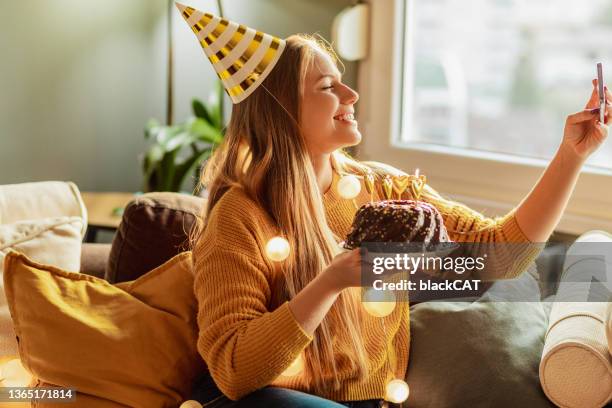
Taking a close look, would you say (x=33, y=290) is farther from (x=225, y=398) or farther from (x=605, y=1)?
(x=605, y=1)

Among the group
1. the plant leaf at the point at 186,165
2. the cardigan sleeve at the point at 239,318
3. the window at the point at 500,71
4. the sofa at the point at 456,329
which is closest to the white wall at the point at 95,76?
the window at the point at 500,71

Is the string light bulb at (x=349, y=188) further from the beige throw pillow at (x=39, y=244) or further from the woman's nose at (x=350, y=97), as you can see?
the beige throw pillow at (x=39, y=244)

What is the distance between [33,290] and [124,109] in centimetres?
144

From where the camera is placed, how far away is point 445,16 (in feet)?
7.41

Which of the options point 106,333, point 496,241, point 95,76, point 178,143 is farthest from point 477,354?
point 95,76

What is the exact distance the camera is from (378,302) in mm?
1367

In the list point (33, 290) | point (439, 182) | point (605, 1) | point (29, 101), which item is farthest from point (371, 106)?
point (33, 290)

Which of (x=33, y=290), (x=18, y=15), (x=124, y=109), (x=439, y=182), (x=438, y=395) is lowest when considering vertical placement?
(x=438, y=395)

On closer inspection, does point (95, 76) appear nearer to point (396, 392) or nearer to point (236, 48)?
point (236, 48)

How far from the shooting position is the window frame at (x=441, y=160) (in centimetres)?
194

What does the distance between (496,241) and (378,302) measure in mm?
253

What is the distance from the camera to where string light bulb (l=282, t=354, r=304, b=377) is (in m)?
1.34

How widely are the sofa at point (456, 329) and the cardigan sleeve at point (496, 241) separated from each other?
0.10m

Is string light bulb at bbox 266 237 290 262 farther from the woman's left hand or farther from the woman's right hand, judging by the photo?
the woman's left hand
